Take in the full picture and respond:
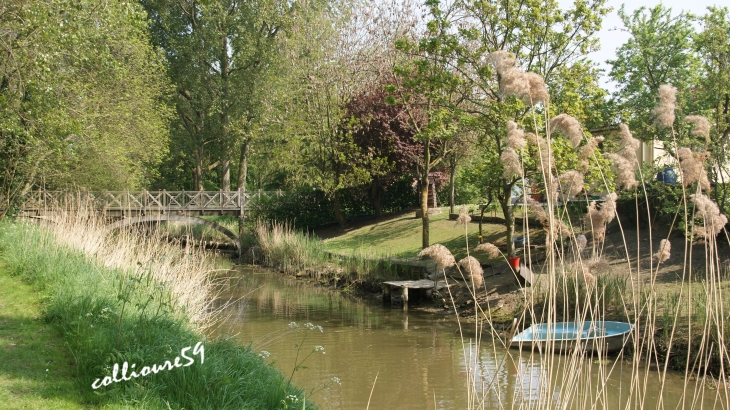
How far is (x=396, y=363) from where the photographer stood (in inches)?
410

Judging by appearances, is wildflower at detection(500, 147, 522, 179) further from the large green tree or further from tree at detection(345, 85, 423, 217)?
tree at detection(345, 85, 423, 217)

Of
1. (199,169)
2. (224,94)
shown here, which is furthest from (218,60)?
(199,169)

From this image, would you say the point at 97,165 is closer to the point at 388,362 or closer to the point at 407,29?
the point at 407,29

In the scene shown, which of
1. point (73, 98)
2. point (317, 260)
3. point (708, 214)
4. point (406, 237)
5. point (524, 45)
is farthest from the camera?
point (406, 237)

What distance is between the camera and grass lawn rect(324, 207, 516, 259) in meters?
→ 19.2

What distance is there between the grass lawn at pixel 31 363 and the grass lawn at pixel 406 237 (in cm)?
1225

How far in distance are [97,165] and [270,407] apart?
18.8m

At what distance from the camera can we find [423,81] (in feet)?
51.0

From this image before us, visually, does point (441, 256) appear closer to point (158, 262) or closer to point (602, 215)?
point (602, 215)

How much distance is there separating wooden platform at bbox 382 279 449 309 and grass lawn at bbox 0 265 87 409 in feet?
30.4

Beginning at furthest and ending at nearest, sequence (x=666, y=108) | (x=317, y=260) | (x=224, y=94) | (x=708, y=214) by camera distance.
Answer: (x=224, y=94) → (x=317, y=260) → (x=708, y=214) → (x=666, y=108)

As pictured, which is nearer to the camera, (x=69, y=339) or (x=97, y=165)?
(x=69, y=339)

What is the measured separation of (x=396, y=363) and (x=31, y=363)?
597 cm

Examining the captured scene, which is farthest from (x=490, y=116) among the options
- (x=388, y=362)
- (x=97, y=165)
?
(x=97, y=165)
